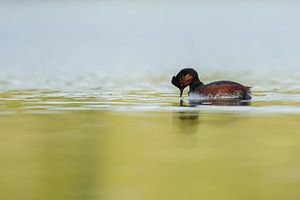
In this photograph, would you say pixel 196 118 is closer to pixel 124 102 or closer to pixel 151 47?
pixel 124 102

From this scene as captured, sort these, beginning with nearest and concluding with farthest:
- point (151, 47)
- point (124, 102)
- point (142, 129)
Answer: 1. point (142, 129)
2. point (124, 102)
3. point (151, 47)

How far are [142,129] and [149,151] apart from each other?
6.93ft

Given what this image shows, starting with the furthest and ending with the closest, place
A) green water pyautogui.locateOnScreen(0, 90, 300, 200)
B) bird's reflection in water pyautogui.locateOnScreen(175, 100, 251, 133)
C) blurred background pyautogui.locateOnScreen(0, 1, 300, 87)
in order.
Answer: blurred background pyautogui.locateOnScreen(0, 1, 300, 87) → bird's reflection in water pyautogui.locateOnScreen(175, 100, 251, 133) → green water pyautogui.locateOnScreen(0, 90, 300, 200)

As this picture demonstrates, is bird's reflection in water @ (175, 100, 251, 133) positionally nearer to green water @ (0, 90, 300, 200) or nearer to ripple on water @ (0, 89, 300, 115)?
green water @ (0, 90, 300, 200)

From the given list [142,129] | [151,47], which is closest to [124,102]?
[142,129]

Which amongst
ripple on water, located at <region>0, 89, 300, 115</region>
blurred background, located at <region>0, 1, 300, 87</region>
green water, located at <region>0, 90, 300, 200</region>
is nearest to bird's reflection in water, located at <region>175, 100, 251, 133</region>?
green water, located at <region>0, 90, 300, 200</region>

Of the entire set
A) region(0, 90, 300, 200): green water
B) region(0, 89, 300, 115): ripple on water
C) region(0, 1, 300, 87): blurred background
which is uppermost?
region(0, 1, 300, 87): blurred background

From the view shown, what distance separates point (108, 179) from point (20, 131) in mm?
3967

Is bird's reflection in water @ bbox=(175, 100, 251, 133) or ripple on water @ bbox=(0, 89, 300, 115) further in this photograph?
ripple on water @ bbox=(0, 89, 300, 115)

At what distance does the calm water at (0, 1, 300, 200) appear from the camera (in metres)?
10.9

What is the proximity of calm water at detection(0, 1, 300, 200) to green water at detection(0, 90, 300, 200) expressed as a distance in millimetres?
13

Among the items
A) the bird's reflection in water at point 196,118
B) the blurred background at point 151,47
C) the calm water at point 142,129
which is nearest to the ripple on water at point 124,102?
the calm water at point 142,129

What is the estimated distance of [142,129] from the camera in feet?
49.4

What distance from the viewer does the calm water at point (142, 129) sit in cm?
1091
